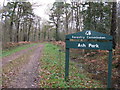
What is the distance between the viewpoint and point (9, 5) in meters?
21.7

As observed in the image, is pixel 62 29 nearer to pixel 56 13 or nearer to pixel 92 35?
pixel 56 13

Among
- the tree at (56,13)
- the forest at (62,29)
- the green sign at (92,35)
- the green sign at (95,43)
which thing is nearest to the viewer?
the green sign at (95,43)

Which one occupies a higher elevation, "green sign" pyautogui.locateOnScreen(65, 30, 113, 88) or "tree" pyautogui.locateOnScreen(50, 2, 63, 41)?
"tree" pyautogui.locateOnScreen(50, 2, 63, 41)

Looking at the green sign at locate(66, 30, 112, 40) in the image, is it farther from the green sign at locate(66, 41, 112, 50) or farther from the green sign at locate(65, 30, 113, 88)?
the green sign at locate(66, 41, 112, 50)

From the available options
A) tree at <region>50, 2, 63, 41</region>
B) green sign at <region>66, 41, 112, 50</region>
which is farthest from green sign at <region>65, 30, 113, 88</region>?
tree at <region>50, 2, 63, 41</region>

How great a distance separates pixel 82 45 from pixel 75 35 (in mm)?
613

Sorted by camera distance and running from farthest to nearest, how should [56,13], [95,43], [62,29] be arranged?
1. [62,29]
2. [56,13]
3. [95,43]

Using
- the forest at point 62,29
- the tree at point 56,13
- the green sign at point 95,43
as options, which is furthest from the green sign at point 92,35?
the tree at point 56,13

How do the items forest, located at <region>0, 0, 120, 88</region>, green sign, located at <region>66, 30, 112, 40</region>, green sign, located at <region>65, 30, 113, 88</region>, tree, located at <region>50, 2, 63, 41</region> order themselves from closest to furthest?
green sign, located at <region>65, 30, 113, 88</region> < green sign, located at <region>66, 30, 112, 40</region> < forest, located at <region>0, 0, 120, 88</region> < tree, located at <region>50, 2, 63, 41</region>

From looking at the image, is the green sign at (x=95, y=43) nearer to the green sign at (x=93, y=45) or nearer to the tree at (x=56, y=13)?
the green sign at (x=93, y=45)

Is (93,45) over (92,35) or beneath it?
beneath

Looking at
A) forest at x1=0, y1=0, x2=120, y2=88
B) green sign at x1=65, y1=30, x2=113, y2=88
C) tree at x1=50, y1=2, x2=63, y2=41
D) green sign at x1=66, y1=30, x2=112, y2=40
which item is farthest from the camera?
tree at x1=50, y1=2, x2=63, y2=41

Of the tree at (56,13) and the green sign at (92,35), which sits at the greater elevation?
the tree at (56,13)

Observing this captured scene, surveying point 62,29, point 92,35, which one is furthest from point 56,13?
point 92,35
